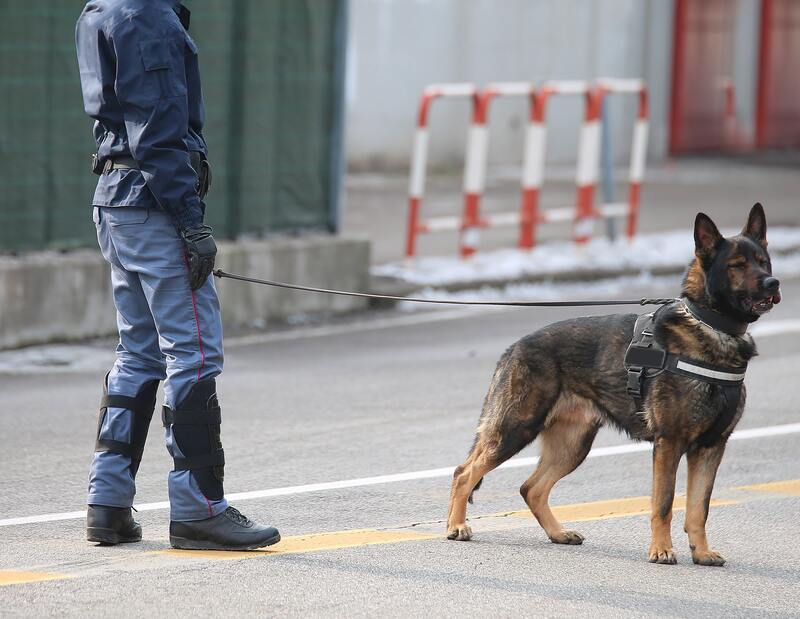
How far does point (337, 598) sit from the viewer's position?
17.6 feet

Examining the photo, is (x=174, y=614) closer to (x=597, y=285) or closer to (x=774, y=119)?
(x=597, y=285)

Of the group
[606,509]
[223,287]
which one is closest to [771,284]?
[606,509]

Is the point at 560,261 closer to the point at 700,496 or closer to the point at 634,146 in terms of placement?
the point at 634,146

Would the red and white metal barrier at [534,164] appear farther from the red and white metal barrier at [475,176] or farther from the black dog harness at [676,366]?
the black dog harness at [676,366]

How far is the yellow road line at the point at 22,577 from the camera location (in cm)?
548

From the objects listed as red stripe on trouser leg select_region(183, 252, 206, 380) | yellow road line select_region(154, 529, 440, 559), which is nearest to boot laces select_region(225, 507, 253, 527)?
yellow road line select_region(154, 529, 440, 559)

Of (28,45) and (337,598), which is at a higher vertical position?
(28,45)

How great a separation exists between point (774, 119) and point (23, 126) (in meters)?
17.9

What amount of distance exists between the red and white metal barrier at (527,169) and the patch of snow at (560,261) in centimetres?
17

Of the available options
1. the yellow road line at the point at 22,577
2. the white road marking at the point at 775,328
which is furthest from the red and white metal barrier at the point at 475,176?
the yellow road line at the point at 22,577

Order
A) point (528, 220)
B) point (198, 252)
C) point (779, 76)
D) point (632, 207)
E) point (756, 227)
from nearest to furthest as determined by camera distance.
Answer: point (198, 252)
point (756, 227)
point (528, 220)
point (632, 207)
point (779, 76)

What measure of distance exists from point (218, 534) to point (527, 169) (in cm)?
890

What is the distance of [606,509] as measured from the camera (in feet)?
22.3

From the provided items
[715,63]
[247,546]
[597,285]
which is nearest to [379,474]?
[247,546]
